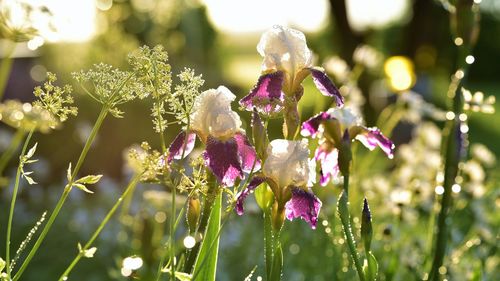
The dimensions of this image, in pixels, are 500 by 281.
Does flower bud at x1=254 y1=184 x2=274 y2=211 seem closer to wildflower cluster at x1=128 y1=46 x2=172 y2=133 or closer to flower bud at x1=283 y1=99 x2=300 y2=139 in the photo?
Answer: flower bud at x1=283 y1=99 x2=300 y2=139

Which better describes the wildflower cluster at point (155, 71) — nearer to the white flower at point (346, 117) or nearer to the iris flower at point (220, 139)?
the iris flower at point (220, 139)

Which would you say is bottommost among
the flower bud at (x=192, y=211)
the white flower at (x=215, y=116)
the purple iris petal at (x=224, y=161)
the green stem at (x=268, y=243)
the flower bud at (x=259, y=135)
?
the green stem at (x=268, y=243)

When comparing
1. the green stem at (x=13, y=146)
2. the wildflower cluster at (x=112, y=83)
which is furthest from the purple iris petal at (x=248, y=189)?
the green stem at (x=13, y=146)

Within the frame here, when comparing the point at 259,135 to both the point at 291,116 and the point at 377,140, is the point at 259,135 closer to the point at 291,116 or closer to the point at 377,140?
the point at 291,116

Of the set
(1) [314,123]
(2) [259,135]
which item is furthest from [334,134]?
(2) [259,135]

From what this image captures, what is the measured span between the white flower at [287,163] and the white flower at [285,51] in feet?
0.43

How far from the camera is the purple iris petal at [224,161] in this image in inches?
48.0

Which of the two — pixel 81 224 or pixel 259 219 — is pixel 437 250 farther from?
pixel 81 224

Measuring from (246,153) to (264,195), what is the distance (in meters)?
0.10

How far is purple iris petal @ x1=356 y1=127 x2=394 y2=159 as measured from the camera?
1.37 meters

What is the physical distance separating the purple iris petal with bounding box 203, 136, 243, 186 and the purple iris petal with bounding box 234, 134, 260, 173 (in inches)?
1.4

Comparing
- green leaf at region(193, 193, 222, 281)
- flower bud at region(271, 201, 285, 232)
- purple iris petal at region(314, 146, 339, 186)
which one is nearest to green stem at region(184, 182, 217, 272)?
green leaf at region(193, 193, 222, 281)

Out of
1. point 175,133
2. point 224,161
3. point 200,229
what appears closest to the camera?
point 224,161

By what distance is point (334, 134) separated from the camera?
1.34 meters
